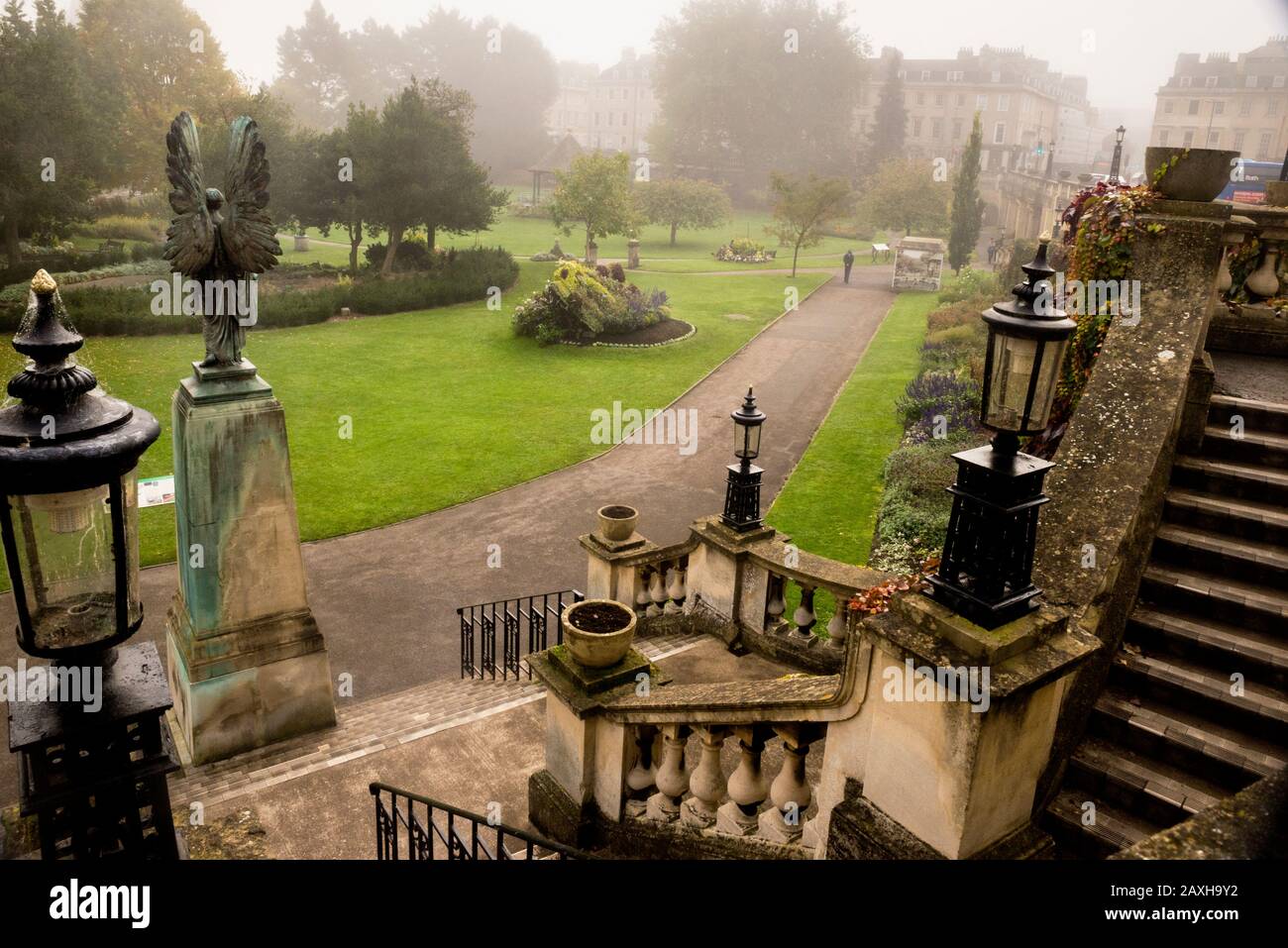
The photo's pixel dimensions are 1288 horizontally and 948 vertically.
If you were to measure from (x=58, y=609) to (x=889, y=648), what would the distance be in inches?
139

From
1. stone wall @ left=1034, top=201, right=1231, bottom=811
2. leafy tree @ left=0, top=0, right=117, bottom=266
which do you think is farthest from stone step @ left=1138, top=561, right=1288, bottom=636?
leafy tree @ left=0, top=0, right=117, bottom=266

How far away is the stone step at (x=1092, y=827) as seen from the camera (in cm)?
473

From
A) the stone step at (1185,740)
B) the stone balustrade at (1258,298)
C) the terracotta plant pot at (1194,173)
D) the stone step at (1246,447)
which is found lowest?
the stone step at (1185,740)

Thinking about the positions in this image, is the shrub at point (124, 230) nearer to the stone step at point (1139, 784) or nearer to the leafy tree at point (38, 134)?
the leafy tree at point (38, 134)

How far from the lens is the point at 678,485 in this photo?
17.8 meters

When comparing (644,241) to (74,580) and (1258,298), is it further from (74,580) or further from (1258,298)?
(74,580)

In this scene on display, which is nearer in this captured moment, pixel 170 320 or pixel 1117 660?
pixel 1117 660

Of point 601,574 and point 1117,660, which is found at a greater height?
point 1117,660

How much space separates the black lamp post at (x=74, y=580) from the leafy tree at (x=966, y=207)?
47946mm

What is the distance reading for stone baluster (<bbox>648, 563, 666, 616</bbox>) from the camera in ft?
32.5

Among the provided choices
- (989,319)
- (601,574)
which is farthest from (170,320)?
(989,319)

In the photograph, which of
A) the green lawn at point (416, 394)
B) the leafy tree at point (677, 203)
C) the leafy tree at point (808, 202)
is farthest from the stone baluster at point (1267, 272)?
the leafy tree at point (677, 203)

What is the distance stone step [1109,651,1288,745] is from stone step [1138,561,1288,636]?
43cm
